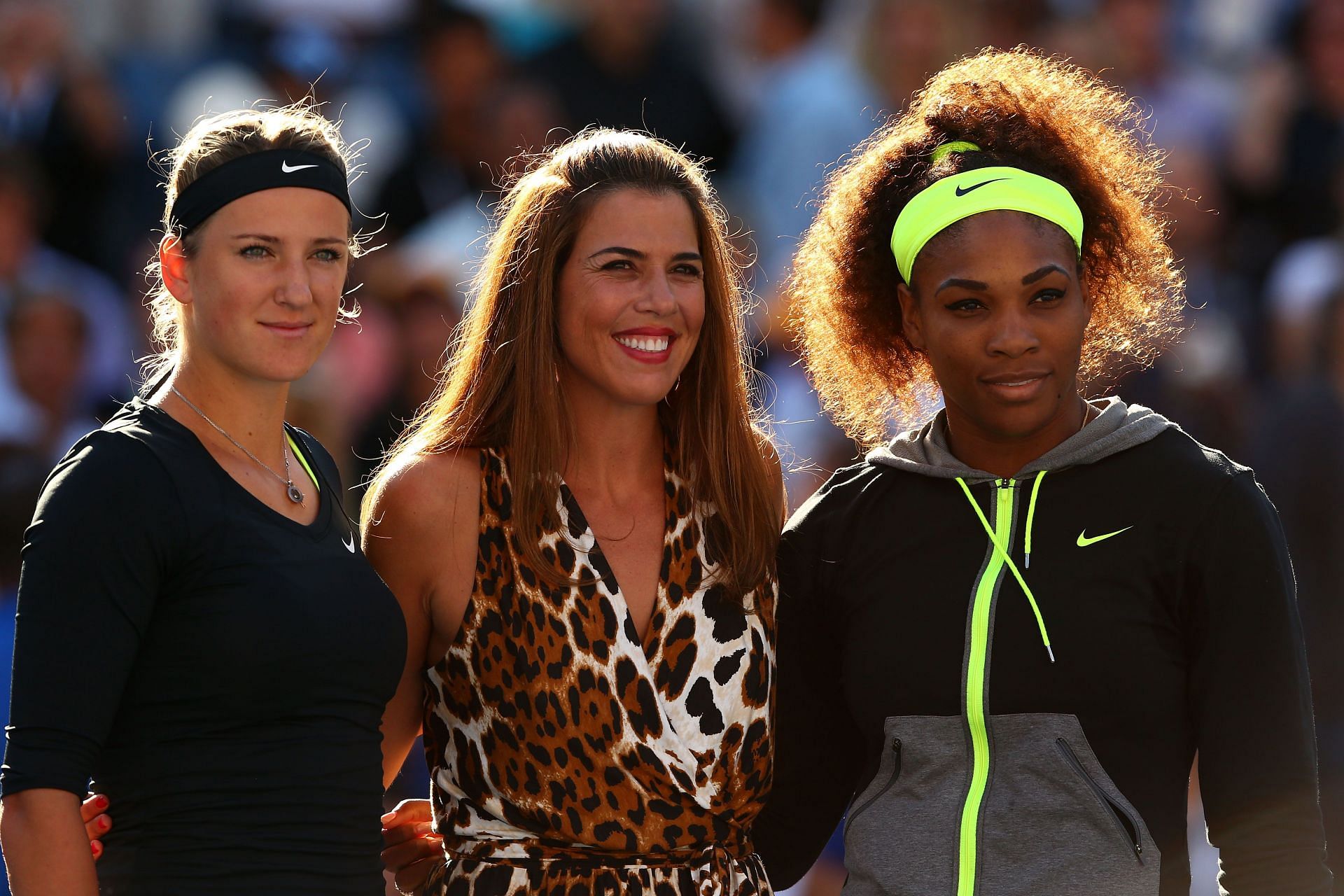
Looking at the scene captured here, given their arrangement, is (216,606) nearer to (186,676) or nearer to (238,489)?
(186,676)

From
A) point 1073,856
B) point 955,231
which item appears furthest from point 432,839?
point 955,231

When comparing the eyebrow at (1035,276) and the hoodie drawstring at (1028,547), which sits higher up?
the eyebrow at (1035,276)

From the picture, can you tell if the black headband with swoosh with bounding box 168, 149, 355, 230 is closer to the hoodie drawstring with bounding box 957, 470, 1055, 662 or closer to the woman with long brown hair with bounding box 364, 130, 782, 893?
the woman with long brown hair with bounding box 364, 130, 782, 893

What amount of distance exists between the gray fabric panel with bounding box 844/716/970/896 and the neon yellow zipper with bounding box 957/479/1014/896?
0.02m

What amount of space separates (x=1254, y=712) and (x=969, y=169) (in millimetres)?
1096

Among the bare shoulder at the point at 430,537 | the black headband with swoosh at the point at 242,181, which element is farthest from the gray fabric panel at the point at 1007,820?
the black headband with swoosh at the point at 242,181

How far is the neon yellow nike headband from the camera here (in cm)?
314

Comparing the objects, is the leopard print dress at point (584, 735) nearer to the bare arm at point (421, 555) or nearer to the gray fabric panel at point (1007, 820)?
the bare arm at point (421, 555)

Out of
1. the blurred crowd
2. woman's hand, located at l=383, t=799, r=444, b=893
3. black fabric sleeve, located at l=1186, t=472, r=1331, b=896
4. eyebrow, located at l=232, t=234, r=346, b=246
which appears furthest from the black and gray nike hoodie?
the blurred crowd

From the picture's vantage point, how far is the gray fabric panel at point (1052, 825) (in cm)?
293

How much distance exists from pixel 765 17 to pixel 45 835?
6.18 meters

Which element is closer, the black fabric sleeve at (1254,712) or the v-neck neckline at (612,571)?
the black fabric sleeve at (1254,712)

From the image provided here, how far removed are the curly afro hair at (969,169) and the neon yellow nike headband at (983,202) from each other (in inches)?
2.0

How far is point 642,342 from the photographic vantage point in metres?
3.45
